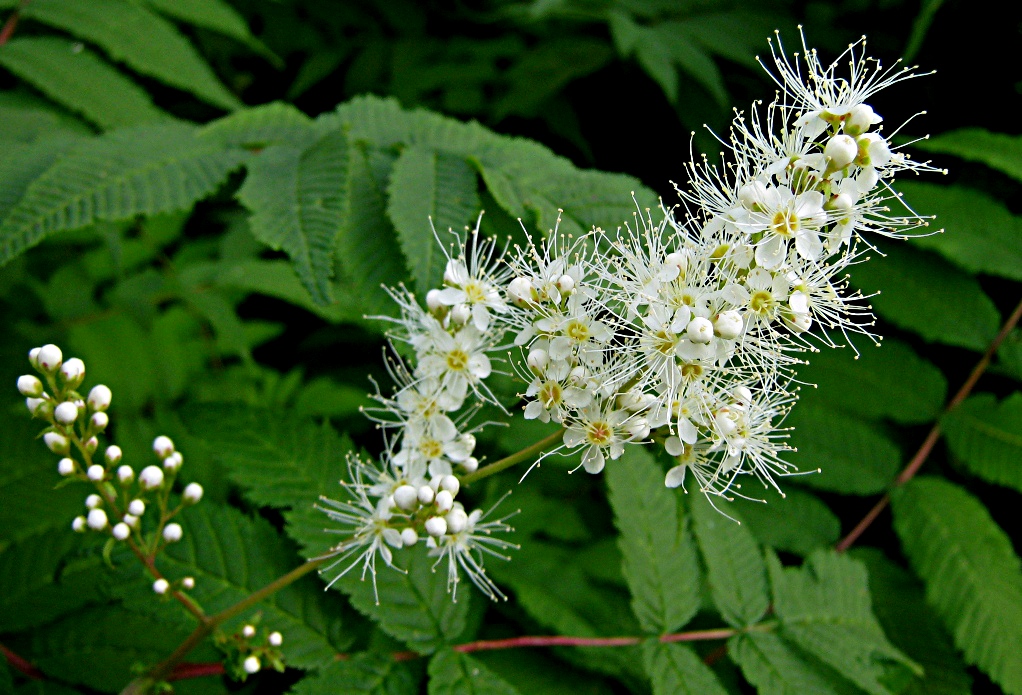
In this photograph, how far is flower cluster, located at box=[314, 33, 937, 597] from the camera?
5.62ft

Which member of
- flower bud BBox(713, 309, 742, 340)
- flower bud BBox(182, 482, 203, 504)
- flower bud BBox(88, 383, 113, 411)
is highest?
flower bud BBox(713, 309, 742, 340)

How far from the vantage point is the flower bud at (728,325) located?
5.40 ft

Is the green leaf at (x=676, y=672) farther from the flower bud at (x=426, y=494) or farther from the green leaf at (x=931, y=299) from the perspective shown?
the green leaf at (x=931, y=299)

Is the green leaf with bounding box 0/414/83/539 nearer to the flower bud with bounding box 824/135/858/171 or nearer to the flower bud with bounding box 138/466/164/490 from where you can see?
the flower bud with bounding box 138/466/164/490

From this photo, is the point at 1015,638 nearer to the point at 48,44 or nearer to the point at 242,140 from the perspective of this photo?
the point at 242,140

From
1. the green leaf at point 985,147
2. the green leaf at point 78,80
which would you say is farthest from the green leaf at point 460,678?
the green leaf at point 985,147

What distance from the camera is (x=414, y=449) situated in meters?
2.02

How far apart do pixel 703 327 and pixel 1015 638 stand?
6.70 feet

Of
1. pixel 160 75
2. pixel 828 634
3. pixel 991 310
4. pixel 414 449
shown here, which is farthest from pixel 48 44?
pixel 991 310

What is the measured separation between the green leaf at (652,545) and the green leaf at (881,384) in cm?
105

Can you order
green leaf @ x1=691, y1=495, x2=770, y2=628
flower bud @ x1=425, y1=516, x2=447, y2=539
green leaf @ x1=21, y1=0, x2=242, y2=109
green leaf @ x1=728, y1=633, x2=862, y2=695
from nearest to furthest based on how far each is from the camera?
1. flower bud @ x1=425, y1=516, x2=447, y2=539
2. green leaf @ x1=728, y1=633, x2=862, y2=695
3. green leaf @ x1=691, y1=495, x2=770, y2=628
4. green leaf @ x1=21, y1=0, x2=242, y2=109

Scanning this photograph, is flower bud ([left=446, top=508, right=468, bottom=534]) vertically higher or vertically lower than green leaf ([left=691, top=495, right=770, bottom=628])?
higher

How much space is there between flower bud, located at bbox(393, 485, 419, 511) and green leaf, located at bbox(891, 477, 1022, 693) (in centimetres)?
208

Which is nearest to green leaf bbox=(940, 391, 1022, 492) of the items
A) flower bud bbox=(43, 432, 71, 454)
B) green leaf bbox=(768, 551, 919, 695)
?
green leaf bbox=(768, 551, 919, 695)
